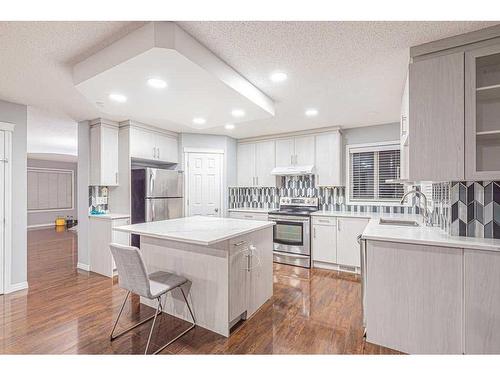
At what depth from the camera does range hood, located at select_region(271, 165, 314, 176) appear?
4.37 meters

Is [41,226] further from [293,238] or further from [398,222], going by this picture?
[398,222]

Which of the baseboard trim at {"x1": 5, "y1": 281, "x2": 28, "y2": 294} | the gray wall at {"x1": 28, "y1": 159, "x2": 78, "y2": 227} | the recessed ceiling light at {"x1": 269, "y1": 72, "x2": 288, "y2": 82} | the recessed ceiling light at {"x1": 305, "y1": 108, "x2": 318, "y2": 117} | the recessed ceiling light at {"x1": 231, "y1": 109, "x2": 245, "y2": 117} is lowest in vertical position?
the baseboard trim at {"x1": 5, "y1": 281, "x2": 28, "y2": 294}

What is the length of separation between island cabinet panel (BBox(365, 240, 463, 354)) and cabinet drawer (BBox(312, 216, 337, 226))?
191cm

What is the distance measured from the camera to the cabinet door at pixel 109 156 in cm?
386

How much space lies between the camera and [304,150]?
4566 mm

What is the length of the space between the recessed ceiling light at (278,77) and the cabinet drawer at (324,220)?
233 cm

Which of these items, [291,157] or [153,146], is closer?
[153,146]

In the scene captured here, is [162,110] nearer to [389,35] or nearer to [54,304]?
[389,35]

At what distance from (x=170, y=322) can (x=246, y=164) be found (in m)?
3.36

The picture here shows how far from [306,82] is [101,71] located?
1.76 meters

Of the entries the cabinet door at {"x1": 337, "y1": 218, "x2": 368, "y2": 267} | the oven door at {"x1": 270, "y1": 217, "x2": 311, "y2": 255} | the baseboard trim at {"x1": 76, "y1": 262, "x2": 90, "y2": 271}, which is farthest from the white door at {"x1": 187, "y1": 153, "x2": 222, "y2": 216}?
the cabinet door at {"x1": 337, "y1": 218, "x2": 368, "y2": 267}

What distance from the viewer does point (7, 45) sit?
1.83 meters

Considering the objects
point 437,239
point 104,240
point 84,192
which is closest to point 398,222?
point 437,239

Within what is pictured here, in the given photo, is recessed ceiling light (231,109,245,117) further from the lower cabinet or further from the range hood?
the lower cabinet
